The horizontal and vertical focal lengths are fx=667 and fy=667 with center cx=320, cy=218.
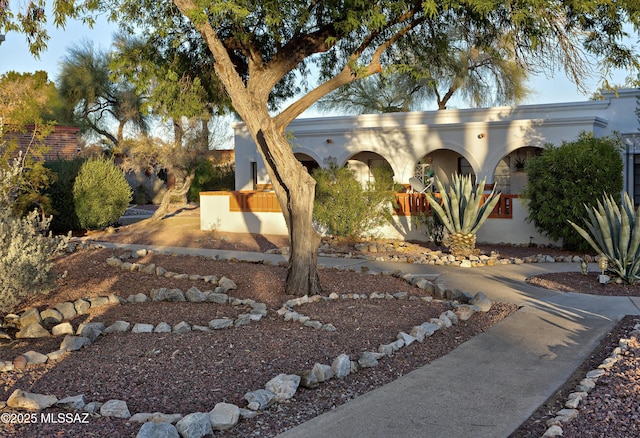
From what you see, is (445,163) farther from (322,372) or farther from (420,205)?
(322,372)

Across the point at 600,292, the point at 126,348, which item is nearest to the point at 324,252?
the point at 600,292

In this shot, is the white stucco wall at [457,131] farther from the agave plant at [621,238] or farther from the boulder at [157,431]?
the boulder at [157,431]

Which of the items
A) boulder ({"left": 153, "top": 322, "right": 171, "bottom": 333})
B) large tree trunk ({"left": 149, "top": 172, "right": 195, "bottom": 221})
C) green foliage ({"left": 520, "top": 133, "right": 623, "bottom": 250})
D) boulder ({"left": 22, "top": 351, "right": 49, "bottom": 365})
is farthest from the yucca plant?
large tree trunk ({"left": 149, "top": 172, "right": 195, "bottom": 221})

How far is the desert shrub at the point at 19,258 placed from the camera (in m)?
7.26

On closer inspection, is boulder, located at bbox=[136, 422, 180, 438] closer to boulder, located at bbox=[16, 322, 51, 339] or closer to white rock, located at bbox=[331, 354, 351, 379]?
white rock, located at bbox=[331, 354, 351, 379]

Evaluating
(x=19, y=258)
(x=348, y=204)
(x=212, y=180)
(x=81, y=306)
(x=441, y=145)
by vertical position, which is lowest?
(x=81, y=306)

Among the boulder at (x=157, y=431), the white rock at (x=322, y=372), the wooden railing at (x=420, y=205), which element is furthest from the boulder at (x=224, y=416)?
the wooden railing at (x=420, y=205)

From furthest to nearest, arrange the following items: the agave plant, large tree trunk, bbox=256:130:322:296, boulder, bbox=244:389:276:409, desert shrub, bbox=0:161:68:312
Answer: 1. the agave plant
2. large tree trunk, bbox=256:130:322:296
3. desert shrub, bbox=0:161:68:312
4. boulder, bbox=244:389:276:409

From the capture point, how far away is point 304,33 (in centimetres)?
996

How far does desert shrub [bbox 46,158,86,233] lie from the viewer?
18.1m

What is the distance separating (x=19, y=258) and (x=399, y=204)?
Answer: 1033 centimetres

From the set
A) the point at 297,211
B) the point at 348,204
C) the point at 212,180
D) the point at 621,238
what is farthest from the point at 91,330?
the point at 212,180

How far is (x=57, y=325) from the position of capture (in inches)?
285

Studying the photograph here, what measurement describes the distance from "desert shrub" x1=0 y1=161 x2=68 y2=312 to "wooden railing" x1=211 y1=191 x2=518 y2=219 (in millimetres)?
9423
